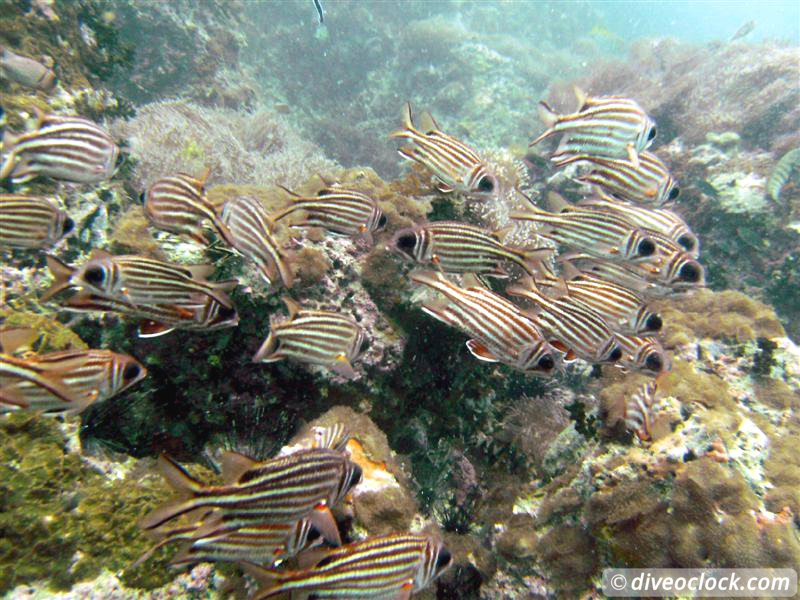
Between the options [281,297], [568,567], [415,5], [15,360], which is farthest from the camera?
[415,5]

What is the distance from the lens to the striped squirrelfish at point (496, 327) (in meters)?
2.99

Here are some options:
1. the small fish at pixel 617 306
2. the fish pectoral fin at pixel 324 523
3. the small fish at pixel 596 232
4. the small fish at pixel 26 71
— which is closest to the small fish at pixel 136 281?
Result: the fish pectoral fin at pixel 324 523

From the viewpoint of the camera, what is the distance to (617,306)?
372cm

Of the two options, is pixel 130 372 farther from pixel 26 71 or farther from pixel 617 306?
pixel 26 71

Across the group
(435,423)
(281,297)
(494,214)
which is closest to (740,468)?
(435,423)

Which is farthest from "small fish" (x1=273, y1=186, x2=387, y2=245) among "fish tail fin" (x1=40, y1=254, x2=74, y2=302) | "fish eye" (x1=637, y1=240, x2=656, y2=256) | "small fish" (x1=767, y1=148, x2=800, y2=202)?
"small fish" (x1=767, y1=148, x2=800, y2=202)

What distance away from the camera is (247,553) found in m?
2.24

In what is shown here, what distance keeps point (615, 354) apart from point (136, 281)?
3598 mm

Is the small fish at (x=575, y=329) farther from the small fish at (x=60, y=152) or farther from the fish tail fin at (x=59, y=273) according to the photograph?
the small fish at (x=60, y=152)

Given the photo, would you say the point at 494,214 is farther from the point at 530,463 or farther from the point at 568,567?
the point at 568,567

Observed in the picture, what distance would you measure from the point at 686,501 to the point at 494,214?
3.82 m

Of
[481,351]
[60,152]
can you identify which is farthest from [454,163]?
[60,152]

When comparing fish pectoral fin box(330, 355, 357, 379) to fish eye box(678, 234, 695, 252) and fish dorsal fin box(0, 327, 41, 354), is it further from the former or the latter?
fish eye box(678, 234, 695, 252)

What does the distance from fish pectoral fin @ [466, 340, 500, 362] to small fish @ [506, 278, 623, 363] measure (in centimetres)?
61
